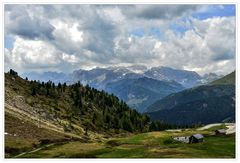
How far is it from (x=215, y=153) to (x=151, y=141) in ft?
178

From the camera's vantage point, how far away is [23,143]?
5615 inches

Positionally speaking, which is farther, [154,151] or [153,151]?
[153,151]

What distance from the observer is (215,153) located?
106500 millimetres

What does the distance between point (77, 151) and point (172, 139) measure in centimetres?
Result: 4392

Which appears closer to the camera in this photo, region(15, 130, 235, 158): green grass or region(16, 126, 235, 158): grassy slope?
region(16, 126, 235, 158): grassy slope

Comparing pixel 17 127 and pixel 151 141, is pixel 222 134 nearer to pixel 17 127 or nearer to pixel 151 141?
pixel 151 141

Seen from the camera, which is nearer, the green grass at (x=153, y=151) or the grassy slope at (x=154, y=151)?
the grassy slope at (x=154, y=151)
